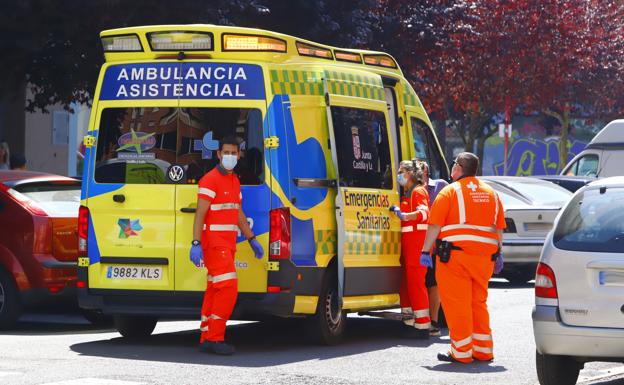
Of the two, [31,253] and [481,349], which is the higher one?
[31,253]

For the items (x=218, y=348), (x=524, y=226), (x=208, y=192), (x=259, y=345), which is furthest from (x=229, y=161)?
(x=524, y=226)

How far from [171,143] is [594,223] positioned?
3.69 meters

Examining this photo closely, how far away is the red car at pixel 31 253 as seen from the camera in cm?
1289

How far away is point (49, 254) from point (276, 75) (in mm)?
3103

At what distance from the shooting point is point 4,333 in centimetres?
1281

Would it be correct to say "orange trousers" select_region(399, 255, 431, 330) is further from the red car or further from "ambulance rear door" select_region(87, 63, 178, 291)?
the red car

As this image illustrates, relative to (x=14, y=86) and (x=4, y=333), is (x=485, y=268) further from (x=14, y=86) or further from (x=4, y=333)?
(x=14, y=86)

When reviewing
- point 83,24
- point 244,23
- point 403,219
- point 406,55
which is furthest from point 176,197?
point 406,55

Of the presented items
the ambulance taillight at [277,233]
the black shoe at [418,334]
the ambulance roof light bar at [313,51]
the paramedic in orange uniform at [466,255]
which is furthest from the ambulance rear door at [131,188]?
the black shoe at [418,334]

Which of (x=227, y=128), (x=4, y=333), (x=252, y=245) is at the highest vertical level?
(x=227, y=128)

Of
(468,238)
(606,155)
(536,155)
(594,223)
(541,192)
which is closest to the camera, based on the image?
(594,223)

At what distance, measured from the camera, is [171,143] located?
11.3 meters

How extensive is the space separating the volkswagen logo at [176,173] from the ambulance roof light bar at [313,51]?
1.36 meters

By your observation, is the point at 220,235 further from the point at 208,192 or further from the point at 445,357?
the point at 445,357
